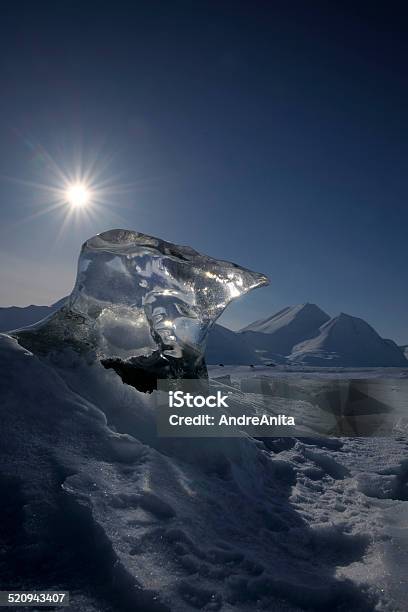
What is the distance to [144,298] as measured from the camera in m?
5.03

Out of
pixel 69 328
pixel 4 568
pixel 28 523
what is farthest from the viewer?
pixel 69 328

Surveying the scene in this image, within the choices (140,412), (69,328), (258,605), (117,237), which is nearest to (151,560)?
(258,605)

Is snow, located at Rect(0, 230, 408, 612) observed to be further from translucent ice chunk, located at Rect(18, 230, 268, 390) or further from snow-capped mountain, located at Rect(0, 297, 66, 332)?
snow-capped mountain, located at Rect(0, 297, 66, 332)

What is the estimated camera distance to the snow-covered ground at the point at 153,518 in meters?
1.80

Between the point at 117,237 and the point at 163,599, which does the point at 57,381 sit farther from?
the point at 117,237

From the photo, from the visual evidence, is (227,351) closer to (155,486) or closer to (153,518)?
(155,486)

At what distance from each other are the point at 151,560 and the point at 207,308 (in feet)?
12.0

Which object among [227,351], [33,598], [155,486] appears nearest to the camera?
[33,598]

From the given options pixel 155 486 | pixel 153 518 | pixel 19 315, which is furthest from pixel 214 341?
pixel 153 518

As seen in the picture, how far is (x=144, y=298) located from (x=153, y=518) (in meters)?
3.22

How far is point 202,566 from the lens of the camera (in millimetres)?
2059

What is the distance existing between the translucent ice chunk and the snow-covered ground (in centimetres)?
95

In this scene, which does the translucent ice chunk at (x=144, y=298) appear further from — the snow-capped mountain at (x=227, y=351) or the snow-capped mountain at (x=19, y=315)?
the snow-capped mountain at (x=19, y=315)

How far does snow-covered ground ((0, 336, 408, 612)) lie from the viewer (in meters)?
1.80
